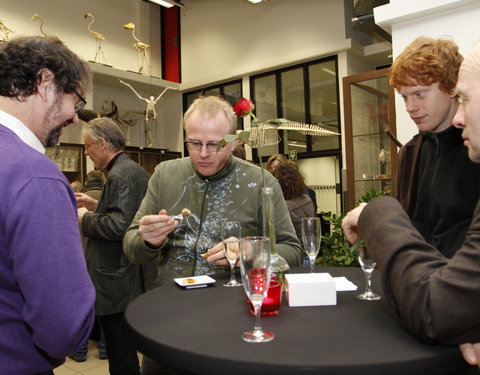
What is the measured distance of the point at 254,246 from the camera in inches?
38.0

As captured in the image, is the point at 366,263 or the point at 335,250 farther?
the point at 335,250

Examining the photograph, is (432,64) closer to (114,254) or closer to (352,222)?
(352,222)

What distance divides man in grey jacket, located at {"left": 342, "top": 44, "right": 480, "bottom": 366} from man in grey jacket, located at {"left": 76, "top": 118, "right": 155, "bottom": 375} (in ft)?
5.78

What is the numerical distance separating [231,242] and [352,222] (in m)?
0.41

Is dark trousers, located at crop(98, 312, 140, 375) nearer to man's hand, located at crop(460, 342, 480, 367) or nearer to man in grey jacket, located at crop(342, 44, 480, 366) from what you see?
man in grey jacket, located at crop(342, 44, 480, 366)

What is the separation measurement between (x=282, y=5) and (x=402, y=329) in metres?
8.06

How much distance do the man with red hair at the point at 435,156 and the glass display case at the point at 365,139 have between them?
6.11ft

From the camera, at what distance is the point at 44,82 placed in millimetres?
1181

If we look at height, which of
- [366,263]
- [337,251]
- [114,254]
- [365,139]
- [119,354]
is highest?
[365,139]

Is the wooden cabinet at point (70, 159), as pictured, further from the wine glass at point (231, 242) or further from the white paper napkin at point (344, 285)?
the white paper napkin at point (344, 285)

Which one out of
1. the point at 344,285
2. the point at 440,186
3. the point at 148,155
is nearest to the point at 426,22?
the point at 440,186

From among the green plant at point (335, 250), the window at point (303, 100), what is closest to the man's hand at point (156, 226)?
the green plant at point (335, 250)

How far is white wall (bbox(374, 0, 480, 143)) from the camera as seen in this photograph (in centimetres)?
259

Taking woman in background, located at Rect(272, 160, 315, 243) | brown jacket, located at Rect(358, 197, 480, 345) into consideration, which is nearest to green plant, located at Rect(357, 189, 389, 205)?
woman in background, located at Rect(272, 160, 315, 243)
